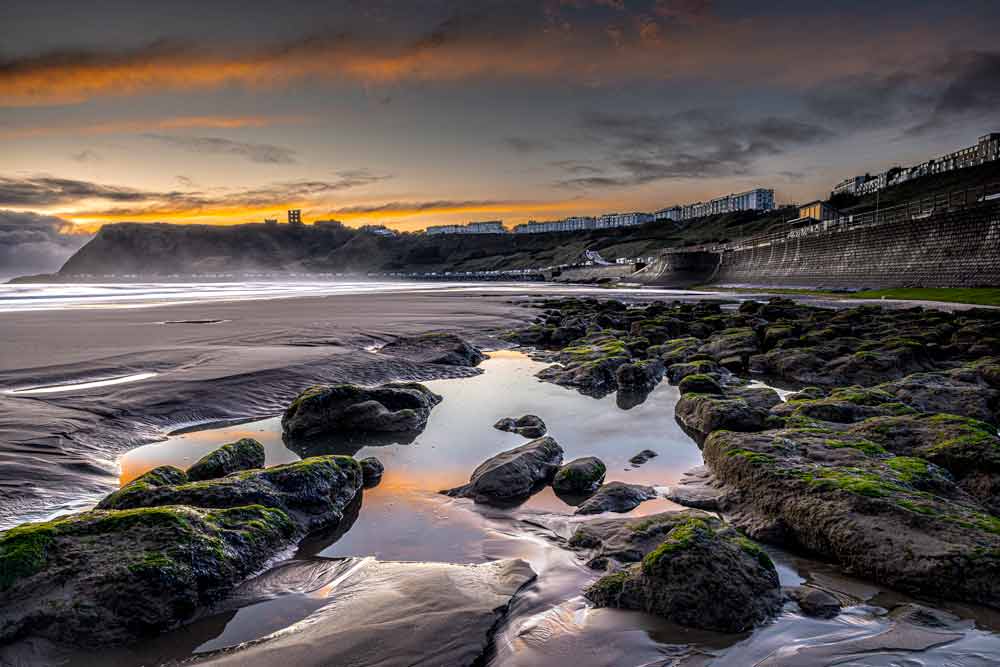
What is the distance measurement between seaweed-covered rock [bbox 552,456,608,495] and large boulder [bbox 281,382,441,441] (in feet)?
9.35

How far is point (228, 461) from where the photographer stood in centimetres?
573

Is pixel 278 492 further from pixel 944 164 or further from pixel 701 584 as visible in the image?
pixel 944 164

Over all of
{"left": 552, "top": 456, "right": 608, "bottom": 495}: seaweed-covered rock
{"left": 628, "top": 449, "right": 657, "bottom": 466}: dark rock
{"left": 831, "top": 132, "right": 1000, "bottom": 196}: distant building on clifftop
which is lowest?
{"left": 628, "top": 449, "right": 657, "bottom": 466}: dark rock

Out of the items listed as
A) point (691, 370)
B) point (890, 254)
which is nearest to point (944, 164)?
point (890, 254)

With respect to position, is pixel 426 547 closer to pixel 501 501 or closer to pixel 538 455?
pixel 501 501

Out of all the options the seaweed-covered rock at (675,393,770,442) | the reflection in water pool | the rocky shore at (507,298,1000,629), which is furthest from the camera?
the seaweed-covered rock at (675,393,770,442)

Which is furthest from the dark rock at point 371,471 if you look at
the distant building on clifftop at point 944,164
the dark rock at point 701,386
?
the distant building on clifftop at point 944,164

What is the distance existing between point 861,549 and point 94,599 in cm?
511

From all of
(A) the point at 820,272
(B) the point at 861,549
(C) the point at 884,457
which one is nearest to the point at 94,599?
(B) the point at 861,549

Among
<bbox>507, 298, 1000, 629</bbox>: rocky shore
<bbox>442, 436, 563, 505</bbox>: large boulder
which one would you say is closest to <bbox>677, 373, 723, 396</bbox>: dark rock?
<bbox>507, 298, 1000, 629</bbox>: rocky shore

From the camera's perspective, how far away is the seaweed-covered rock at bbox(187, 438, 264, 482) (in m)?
5.52

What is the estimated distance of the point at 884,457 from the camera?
212 inches

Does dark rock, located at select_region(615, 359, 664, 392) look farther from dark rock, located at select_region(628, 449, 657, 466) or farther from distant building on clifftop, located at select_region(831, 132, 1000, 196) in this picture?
distant building on clifftop, located at select_region(831, 132, 1000, 196)

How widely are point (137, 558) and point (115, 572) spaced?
131 mm
